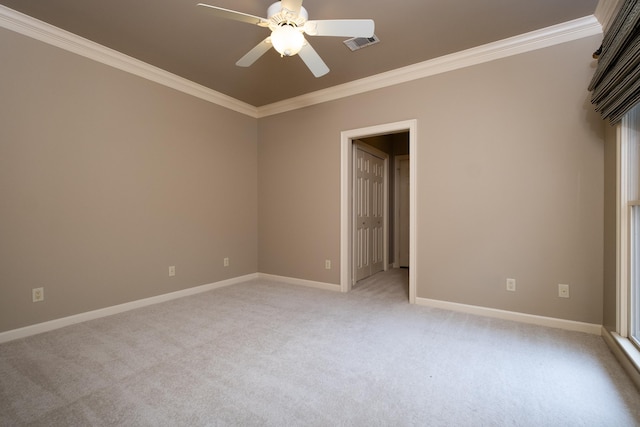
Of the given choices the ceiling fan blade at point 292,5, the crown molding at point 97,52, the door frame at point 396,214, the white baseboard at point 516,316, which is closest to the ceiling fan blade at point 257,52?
the ceiling fan blade at point 292,5

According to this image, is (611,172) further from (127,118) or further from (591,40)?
(127,118)

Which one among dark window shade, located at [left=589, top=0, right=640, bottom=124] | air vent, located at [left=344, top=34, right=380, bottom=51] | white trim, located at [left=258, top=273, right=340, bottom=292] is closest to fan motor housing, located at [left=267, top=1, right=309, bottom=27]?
air vent, located at [left=344, top=34, right=380, bottom=51]

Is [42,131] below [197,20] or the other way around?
below

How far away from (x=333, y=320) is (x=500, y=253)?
5.77 feet

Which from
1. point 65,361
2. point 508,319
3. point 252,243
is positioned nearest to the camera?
point 65,361

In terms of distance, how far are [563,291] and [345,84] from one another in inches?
125

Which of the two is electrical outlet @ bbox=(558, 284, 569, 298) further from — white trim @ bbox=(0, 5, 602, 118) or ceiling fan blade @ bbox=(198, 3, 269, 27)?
ceiling fan blade @ bbox=(198, 3, 269, 27)

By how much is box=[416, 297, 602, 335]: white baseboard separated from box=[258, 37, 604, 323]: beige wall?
1.8 inches

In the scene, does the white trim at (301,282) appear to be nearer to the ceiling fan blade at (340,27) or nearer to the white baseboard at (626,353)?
the white baseboard at (626,353)

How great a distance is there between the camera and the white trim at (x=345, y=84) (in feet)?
7.96

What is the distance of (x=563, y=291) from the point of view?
254cm

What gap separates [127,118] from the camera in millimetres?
3096

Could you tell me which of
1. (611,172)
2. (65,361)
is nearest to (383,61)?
(611,172)

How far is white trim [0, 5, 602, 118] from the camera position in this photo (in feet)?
7.96
